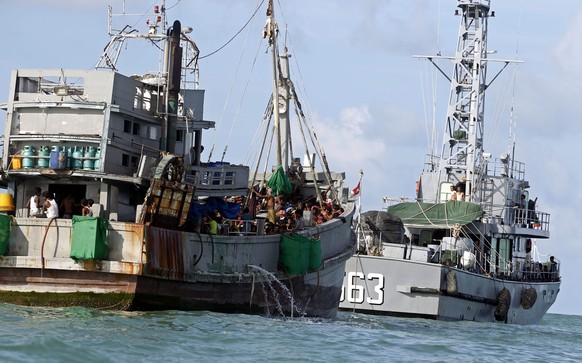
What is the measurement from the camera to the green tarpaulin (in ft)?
148

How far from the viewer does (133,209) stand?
36062 mm

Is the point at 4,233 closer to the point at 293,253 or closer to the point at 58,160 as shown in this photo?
the point at 58,160

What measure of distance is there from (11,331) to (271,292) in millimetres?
10262

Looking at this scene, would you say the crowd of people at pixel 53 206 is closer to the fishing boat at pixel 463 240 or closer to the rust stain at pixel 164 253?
the rust stain at pixel 164 253

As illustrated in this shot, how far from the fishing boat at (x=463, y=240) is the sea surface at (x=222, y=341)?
31.1 feet

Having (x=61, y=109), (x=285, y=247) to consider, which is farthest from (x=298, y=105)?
(x=61, y=109)

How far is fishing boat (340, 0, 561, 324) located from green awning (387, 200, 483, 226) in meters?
0.05

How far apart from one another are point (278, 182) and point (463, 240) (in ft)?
36.6

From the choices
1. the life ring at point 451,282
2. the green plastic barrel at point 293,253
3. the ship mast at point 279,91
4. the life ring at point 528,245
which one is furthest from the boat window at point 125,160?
the life ring at point 528,245

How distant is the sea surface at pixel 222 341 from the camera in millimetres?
27344

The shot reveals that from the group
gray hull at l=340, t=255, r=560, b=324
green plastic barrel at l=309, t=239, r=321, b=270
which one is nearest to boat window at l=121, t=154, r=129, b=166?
green plastic barrel at l=309, t=239, r=321, b=270

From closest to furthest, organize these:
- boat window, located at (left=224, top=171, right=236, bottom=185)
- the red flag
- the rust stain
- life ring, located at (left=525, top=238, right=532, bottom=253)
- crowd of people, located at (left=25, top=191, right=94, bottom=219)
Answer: the rust stain < crowd of people, located at (left=25, top=191, right=94, bottom=219) < boat window, located at (left=224, top=171, right=236, bottom=185) < the red flag < life ring, located at (left=525, top=238, right=532, bottom=253)

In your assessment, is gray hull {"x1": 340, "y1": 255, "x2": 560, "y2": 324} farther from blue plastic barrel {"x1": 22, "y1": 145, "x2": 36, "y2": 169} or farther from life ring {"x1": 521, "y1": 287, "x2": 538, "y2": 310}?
blue plastic barrel {"x1": 22, "y1": 145, "x2": 36, "y2": 169}

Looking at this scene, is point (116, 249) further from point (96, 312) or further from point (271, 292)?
point (271, 292)
